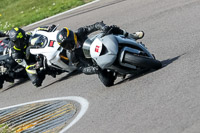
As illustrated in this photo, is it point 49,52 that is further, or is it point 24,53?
point 24,53

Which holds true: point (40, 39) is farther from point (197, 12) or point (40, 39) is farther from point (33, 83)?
point (197, 12)

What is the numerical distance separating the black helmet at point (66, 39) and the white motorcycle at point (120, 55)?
1.45 ft

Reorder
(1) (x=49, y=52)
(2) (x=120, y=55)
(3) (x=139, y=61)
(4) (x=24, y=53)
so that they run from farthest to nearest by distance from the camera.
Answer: (4) (x=24, y=53), (1) (x=49, y=52), (2) (x=120, y=55), (3) (x=139, y=61)

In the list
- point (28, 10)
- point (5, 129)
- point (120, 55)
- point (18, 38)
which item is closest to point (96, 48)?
point (120, 55)

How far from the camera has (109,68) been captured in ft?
27.5

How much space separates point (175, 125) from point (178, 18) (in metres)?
6.70

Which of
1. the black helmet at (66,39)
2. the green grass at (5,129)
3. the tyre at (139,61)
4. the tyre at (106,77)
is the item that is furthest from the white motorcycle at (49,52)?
the tyre at (139,61)

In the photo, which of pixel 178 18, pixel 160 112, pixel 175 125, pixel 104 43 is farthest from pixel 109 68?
pixel 178 18

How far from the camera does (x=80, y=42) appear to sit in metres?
8.99

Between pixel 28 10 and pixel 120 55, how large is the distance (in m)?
14.0

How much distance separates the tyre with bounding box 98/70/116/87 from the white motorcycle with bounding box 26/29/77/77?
203 centimetres

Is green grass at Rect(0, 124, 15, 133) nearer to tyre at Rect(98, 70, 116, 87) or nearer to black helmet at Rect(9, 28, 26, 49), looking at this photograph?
tyre at Rect(98, 70, 116, 87)

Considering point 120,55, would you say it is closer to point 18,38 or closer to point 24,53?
point 18,38

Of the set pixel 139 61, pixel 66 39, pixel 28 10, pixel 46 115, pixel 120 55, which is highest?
pixel 66 39
